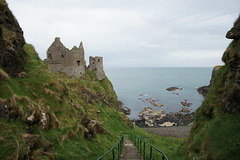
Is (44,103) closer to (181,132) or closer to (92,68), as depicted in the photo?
(92,68)

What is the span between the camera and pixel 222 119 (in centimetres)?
1084

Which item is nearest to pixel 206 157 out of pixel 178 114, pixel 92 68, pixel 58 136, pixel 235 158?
pixel 235 158

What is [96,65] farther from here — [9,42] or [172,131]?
[9,42]

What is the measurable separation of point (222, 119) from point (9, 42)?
1570 centimetres

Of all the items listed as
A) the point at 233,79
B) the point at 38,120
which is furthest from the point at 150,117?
the point at 38,120

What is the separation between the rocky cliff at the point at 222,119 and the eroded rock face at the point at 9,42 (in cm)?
1346

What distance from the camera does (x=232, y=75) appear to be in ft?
A: 42.4

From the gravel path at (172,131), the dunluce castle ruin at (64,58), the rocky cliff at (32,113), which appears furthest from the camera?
the gravel path at (172,131)

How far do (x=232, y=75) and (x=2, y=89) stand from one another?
1618cm

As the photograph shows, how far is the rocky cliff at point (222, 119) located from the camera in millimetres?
8502

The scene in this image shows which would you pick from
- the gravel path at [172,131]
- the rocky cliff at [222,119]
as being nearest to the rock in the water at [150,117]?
the gravel path at [172,131]

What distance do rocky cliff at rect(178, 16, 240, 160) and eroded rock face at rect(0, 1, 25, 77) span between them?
1346 cm

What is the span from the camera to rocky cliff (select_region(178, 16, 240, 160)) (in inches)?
335

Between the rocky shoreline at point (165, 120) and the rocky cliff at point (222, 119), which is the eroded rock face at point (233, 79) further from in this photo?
the rocky shoreline at point (165, 120)
